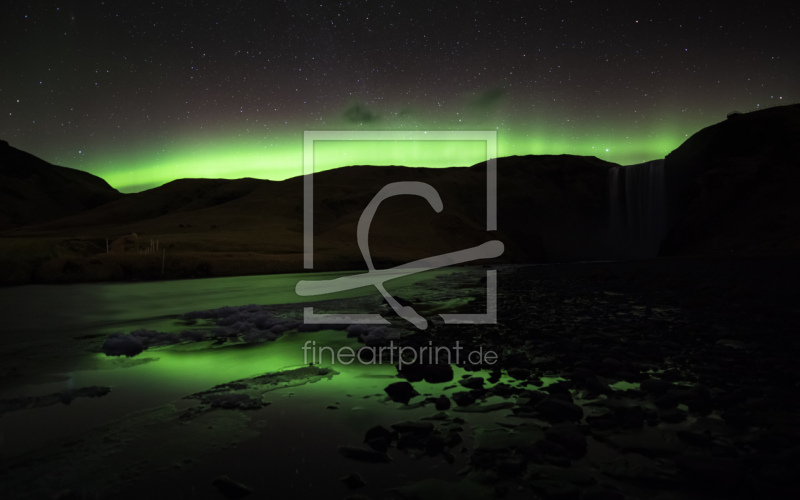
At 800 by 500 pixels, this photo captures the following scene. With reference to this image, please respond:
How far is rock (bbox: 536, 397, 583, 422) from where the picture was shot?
359 cm

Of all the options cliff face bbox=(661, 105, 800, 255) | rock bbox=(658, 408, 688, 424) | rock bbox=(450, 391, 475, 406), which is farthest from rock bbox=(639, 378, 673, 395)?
cliff face bbox=(661, 105, 800, 255)

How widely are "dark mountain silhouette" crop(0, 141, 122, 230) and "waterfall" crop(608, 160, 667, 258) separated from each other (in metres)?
154

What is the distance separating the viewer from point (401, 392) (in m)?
4.39

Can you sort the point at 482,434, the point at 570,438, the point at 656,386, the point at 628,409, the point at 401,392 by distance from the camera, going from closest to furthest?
the point at 570,438 → the point at 482,434 → the point at 628,409 → the point at 656,386 → the point at 401,392

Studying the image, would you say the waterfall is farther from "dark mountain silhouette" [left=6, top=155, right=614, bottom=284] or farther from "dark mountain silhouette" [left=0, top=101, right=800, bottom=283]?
"dark mountain silhouette" [left=6, top=155, right=614, bottom=284]

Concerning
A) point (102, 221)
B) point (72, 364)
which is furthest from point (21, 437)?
point (102, 221)

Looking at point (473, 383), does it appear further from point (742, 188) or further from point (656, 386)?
point (742, 188)

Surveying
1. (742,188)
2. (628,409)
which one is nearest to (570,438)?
(628,409)

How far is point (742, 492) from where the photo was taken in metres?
2.40

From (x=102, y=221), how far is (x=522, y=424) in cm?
12494

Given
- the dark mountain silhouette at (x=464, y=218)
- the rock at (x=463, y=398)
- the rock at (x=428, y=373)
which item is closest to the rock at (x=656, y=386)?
the rock at (x=463, y=398)

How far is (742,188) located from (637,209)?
20.9m

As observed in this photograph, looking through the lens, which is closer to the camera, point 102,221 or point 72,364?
point 72,364

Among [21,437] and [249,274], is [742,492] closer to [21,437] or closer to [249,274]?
[21,437]
